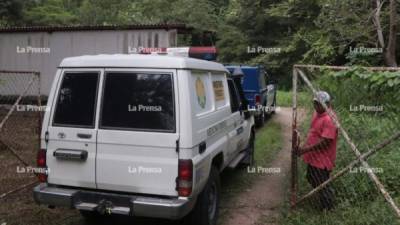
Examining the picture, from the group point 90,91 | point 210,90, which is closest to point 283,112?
point 210,90

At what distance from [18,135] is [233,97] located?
7.49m

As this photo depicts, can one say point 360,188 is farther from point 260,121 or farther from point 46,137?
point 260,121

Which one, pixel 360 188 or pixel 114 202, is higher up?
pixel 114 202

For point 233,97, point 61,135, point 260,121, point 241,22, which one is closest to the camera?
point 61,135

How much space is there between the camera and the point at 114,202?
4.28 m

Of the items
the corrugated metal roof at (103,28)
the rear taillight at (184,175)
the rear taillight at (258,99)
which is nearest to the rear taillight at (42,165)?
the rear taillight at (184,175)

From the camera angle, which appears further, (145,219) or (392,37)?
(392,37)

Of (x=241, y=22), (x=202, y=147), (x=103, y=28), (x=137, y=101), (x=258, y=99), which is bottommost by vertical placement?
(x=258, y=99)

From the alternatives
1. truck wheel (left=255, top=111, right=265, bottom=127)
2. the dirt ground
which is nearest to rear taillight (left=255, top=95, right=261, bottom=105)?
truck wheel (left=255, top=111, right=265, bottom=127)

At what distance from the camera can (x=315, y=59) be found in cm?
2225

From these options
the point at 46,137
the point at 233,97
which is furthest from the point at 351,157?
the point at 46,137

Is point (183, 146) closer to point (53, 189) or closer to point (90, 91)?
point (90, 91)

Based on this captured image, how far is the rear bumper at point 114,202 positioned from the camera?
4070mm

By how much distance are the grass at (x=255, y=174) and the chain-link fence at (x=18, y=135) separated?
2982 mm
